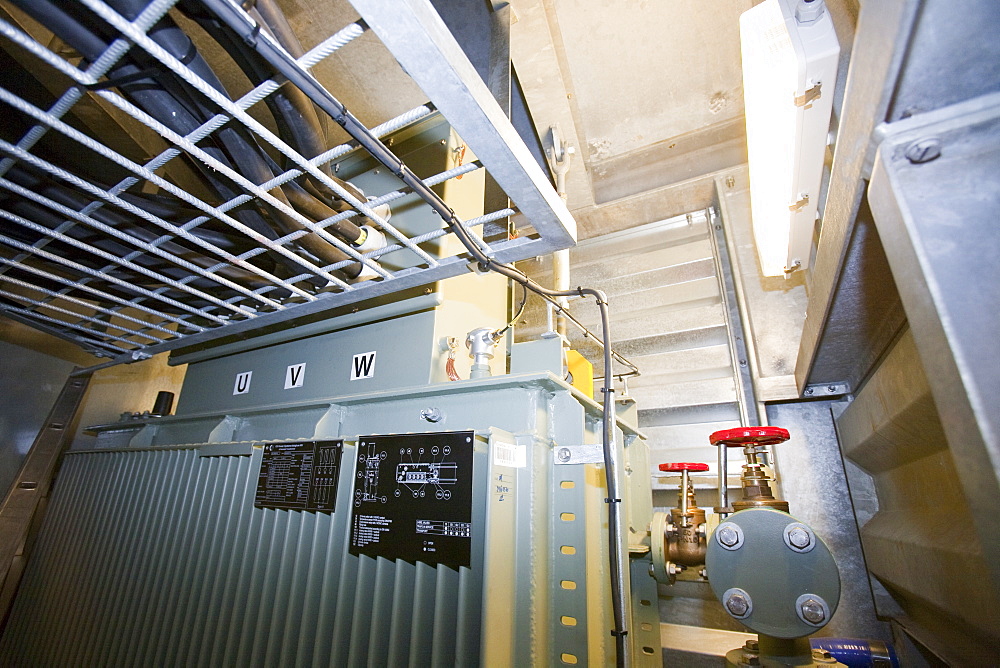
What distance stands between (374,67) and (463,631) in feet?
7.06

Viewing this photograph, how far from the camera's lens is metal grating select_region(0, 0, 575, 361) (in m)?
0.72

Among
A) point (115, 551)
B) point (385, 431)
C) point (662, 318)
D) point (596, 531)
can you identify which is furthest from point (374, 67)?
point (115, 551)

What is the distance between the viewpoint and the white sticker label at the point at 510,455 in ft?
3.28

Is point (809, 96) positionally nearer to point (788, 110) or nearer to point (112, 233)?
point (788, 110)

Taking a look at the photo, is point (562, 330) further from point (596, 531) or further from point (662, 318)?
point (596, 531)

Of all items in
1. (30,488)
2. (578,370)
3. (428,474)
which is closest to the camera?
(428,474)

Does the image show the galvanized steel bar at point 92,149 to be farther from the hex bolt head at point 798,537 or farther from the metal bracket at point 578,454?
the hex bolt head at point 798,537

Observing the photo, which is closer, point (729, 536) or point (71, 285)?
point (729, 536)

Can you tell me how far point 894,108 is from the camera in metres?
0.58

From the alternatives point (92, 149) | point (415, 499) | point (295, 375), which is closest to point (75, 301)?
point (295, 375)

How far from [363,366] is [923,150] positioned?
1463 millimetres

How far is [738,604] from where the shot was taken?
1195 millimetres

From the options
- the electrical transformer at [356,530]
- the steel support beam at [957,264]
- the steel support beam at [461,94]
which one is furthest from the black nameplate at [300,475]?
the steel support beam at [957,264]

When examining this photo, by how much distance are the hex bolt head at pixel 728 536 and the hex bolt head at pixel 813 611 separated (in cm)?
20
